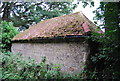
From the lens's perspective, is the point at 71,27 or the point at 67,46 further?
the point at 71,27

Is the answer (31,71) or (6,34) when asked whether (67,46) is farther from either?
(6,34)

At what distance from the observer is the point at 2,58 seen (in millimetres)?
6918

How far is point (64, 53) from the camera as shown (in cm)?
499

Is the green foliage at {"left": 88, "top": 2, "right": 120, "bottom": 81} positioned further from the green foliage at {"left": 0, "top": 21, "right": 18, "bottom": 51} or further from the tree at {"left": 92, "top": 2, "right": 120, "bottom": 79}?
the green foliage at {"left": 0, "top": 21, "right": 18, "bottom": 51}

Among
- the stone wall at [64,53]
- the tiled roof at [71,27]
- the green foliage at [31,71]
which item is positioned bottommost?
the green foliage at [31,71]

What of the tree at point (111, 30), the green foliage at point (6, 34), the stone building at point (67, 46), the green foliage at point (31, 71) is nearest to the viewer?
the tree at point (111, 30)

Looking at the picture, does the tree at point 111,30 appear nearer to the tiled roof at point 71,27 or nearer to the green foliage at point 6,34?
the tiled roof at point 71,27

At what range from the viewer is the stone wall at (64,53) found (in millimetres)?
4394

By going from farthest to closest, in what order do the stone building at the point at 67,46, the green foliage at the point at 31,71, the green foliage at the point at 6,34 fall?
the green foliage at the point at 6,34 < the green foliage at the point at 31,71 < the stone building at the point at 67,46

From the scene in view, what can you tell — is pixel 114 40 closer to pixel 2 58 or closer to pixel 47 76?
pixel 47 76

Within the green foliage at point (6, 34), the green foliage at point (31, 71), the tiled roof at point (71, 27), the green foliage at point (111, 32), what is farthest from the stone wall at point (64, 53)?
the green foliage at point (6, 34)

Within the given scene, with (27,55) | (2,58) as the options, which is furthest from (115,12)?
(2,58)

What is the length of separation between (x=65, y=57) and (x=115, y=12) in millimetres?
3076

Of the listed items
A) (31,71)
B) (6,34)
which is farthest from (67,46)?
(6,34)
